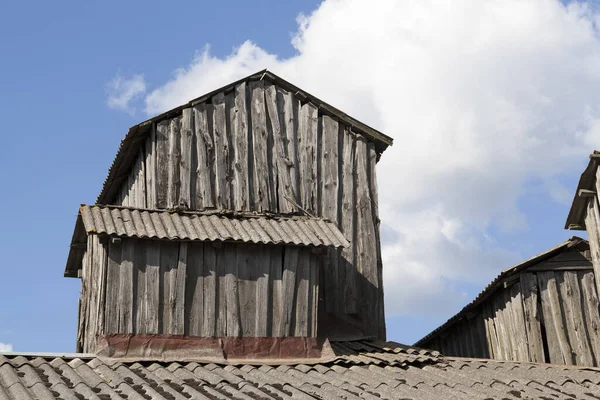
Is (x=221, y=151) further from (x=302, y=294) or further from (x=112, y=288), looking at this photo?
(x=112, y=288)

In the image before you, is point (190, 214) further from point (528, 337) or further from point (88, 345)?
point (528, 337)

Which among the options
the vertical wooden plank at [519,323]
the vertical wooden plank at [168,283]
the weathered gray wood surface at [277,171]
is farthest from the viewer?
the vertical wooden plank at [519,323]

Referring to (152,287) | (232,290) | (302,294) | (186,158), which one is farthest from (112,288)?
(186,158)

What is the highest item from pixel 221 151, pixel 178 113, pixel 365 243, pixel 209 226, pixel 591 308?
pixel 178 113

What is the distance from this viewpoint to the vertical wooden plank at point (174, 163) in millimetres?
17203

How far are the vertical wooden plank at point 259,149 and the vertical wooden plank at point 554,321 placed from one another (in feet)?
20.8

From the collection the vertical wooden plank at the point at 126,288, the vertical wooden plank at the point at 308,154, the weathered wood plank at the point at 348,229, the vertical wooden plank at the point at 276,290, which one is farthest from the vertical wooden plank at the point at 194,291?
the vertical wooden plank at the point at 308,154

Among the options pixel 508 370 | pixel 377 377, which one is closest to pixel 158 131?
pixel 377 377

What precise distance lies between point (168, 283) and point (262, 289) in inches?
67.8

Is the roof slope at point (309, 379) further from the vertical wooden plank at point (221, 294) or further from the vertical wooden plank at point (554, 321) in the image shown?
the vertical wooden plank at point (554, 321)

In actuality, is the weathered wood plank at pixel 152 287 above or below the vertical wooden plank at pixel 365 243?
below

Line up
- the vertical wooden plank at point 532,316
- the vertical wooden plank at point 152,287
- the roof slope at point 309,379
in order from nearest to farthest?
the roof slope at point 309,379 < the vertical wooden plank at point 152,287 < the vertical wooden plank at point 532,316

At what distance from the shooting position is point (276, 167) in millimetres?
18547

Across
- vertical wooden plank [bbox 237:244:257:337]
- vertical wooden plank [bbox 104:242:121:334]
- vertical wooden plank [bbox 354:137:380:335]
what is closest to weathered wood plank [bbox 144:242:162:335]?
vertical wooden plank [bbox 104:242:121:334]
